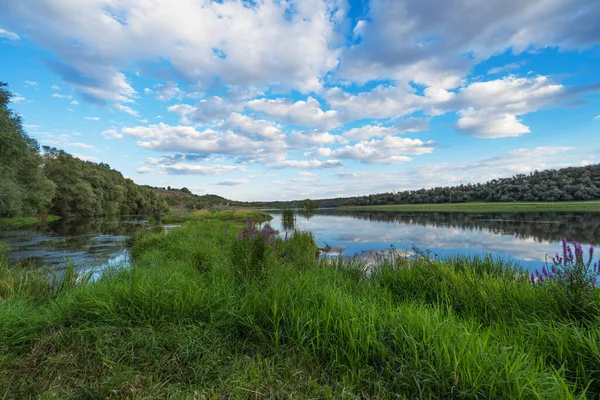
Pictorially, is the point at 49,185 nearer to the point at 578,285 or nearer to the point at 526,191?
the point at 578,285

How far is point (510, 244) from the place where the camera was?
55.8 ft

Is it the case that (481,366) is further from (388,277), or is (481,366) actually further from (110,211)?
(110,211)

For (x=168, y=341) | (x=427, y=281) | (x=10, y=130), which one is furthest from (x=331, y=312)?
(x=10, y=130)

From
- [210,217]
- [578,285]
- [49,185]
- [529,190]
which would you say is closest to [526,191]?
[529,190]

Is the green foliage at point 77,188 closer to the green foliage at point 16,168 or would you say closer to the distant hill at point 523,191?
the green foliage at point 16,168

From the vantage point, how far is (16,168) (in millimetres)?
25219

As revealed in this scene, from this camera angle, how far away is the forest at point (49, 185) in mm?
21922

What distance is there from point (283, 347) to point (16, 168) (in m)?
34.1

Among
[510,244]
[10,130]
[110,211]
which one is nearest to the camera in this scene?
[510,244]

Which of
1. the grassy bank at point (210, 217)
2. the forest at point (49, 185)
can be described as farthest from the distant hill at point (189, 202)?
the grassy bank at point (210, 217)

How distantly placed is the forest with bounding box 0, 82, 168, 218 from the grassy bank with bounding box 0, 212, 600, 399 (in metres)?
24.5

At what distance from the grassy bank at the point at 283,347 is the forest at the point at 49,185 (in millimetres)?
24473

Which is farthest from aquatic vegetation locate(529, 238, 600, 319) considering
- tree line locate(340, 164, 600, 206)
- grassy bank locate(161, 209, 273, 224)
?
tree line locate(340, 164, 600, 206)

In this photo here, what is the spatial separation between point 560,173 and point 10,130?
128097 millimetres
